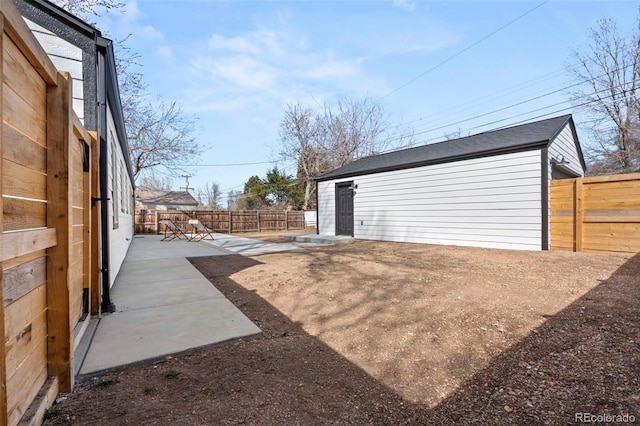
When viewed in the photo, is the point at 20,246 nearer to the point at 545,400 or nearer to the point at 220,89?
the point at 545,400

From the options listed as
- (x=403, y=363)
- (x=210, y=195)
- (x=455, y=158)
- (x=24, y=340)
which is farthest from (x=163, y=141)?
(x=403, y=363)

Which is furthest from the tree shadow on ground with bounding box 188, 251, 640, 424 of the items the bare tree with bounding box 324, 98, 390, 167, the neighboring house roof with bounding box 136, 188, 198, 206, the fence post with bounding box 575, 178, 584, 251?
the neighboring house roof with bounding box 136, 188, 198, 206

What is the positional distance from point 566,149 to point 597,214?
261cm

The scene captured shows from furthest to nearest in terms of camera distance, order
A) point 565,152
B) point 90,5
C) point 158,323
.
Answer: point 565,152 → point 90,5 → point 158,323

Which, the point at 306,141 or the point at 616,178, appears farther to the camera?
the point at 306,141

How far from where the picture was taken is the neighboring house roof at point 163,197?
26.8 m

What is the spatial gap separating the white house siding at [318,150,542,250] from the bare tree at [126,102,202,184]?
42.5 ft

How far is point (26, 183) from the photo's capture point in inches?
50.1

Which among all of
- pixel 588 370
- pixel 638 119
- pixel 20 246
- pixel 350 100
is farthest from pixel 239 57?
pixel 638 119

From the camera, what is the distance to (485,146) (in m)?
7.73

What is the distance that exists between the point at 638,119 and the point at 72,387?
823 inches

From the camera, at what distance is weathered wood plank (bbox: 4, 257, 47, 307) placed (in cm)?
109

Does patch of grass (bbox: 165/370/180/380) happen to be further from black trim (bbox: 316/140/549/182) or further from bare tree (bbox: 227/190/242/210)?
bare tree (bbox: 227/190/242/210)

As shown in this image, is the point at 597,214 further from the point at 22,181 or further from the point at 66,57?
the point at 66,57
